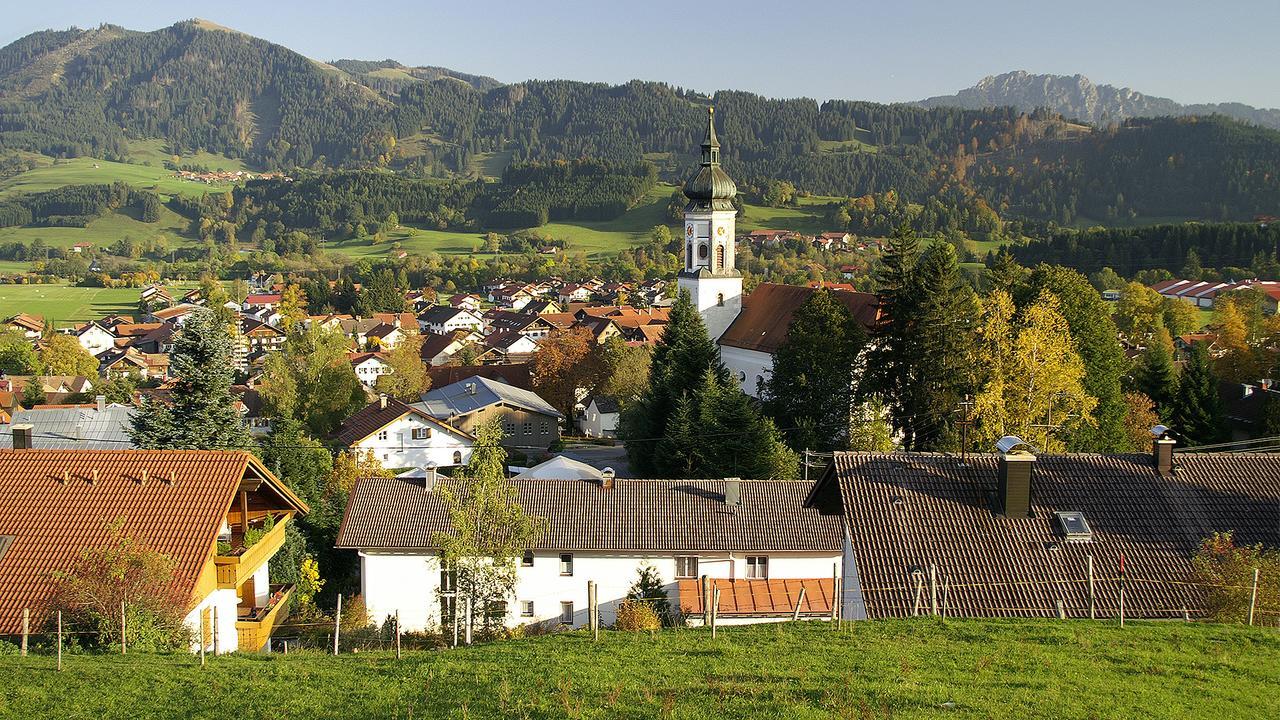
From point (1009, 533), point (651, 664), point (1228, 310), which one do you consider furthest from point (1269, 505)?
point (1228, 310)

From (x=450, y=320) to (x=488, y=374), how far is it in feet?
169

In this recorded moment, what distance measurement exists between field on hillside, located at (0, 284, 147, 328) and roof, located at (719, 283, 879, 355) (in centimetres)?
8645

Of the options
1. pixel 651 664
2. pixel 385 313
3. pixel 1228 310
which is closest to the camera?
pixel 651 664

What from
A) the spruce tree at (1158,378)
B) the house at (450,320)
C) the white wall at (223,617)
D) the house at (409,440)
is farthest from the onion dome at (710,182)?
the house at (450,320)

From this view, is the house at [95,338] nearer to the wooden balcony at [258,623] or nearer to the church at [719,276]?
the church at [719,276]

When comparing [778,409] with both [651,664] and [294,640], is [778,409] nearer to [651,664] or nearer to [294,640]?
[294,640]

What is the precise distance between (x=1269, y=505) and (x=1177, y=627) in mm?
4929

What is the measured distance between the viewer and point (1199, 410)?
43.1 meters

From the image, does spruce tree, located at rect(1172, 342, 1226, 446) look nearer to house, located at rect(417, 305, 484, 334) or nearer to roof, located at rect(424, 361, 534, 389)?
roof, located at rect(424, 361, 534, 389)

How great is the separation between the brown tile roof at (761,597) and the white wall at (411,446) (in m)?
25.2

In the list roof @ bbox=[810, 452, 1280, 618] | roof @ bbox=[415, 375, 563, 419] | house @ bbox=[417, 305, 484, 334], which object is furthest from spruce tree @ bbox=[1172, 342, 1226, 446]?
house @ bbox=[417, 305, 484, 334]

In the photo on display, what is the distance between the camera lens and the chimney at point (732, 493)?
82.3 ft

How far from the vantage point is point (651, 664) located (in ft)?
38.8

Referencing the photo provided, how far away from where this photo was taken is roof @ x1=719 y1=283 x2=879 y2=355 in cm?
4547
